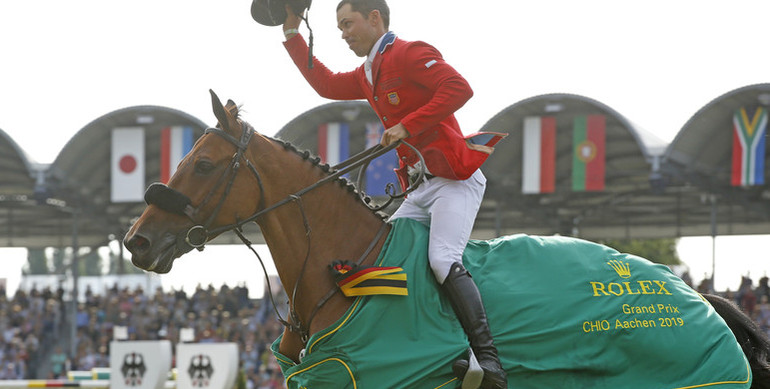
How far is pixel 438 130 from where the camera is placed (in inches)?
187

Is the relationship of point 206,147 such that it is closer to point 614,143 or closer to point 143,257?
point 143,257

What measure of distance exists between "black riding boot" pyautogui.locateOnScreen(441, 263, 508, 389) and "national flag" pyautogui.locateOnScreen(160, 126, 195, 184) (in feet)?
60.7

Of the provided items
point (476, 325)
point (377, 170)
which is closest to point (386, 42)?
point (476, 325)

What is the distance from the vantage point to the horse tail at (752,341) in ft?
17.7

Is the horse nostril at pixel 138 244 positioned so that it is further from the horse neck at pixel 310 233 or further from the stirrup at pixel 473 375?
the stirrup at pixel 473 375

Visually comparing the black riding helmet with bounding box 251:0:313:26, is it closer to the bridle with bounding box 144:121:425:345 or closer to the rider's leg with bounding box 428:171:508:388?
the bridle with bounding box 144:121:425:345

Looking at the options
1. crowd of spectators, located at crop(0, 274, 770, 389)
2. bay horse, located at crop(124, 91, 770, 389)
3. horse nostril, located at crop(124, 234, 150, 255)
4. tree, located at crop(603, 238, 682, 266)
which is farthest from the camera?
tree, located at crop(603, 238, 682, 266)

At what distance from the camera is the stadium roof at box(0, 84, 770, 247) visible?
20438mm

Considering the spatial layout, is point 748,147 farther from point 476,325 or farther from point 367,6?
point 476,325

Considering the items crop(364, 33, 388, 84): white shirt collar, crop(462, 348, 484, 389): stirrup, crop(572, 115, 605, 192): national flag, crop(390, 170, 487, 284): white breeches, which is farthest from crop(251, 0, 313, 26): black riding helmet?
crop(572, 115, 605, 192): national flag

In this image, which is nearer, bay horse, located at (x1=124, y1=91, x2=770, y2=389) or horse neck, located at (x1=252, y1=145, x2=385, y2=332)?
bay horse, located at (x1=124, y1=91, x2=770, y2=389)

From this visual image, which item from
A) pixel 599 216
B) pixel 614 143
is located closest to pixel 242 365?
pixel 614 143

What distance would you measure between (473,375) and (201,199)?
1482mm

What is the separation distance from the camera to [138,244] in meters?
4.23
